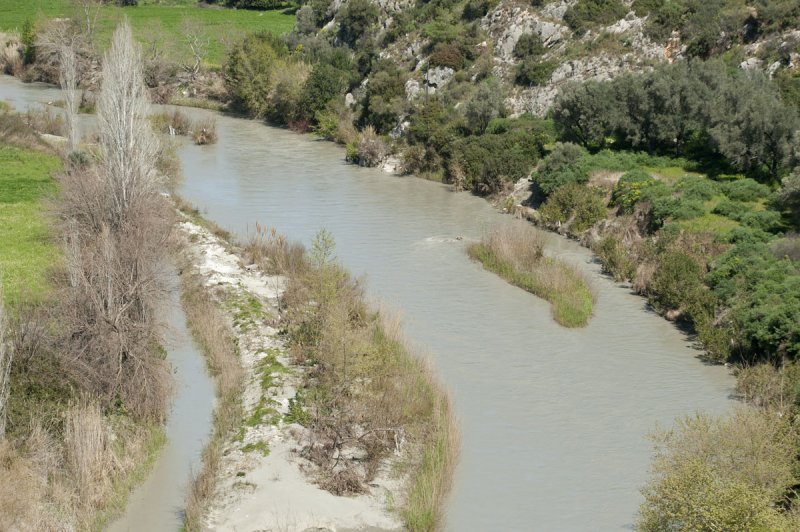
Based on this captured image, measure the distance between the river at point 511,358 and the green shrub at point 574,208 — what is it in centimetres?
105

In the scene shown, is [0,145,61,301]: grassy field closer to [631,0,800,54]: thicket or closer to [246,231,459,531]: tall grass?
[246,231,459,531]: tall grass

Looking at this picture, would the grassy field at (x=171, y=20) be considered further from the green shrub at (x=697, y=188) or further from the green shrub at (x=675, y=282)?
the green shrub at (x=675, y=282)

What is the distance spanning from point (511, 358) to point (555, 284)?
5.08 meters

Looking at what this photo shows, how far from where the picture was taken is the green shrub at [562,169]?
36844 mm

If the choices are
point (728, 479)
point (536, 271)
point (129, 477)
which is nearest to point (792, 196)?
point (536, 271)

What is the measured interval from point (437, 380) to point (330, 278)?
12.3ft

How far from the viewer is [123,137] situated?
23.2m

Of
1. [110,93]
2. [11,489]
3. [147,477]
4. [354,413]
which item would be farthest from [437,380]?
[110,93]

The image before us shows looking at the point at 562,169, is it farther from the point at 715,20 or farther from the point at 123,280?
the point at 123,280

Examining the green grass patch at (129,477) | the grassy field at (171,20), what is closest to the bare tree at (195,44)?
the grassy field at (171,20)

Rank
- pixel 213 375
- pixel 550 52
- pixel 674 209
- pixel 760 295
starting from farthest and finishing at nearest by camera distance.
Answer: pixel 550 52, pixel 674 209, pixel 760 295, pixel 213 375

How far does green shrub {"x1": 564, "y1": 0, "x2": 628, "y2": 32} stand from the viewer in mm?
51781

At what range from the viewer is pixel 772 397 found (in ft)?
67.3

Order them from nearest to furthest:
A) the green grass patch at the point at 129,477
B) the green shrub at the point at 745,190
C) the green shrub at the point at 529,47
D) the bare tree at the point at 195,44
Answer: the green grass patch at the point at 129,477 → the green shrub at the point at 745,190 → the green shrub at the point at 529,47 → the bare tree at the point at 195,44
